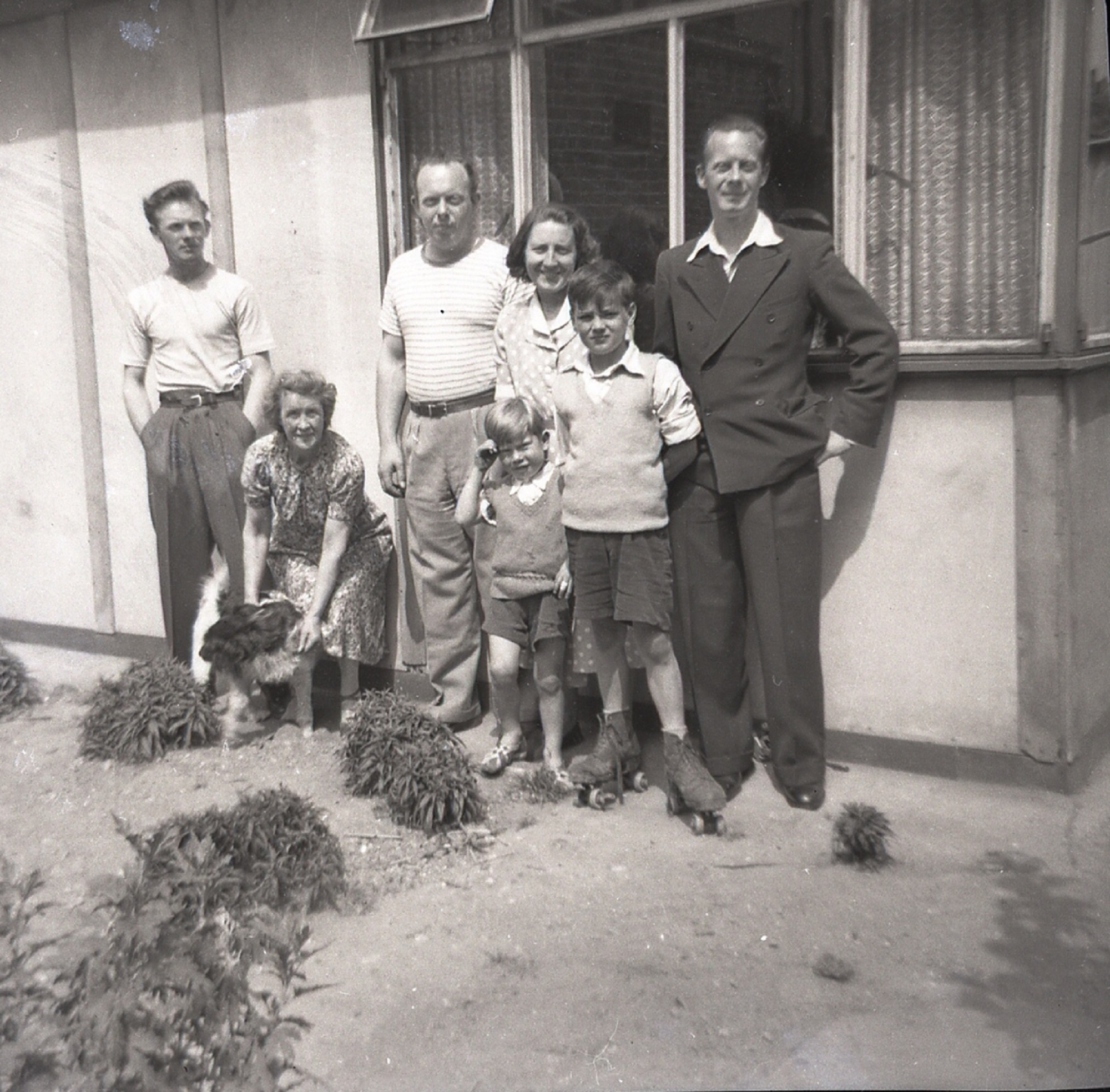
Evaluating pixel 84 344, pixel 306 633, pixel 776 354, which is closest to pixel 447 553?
pixel 306 633

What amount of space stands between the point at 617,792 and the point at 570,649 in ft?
1.94

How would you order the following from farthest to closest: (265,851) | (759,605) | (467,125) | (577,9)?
(467,125) < (577,9) < (759,605) < (265,851)

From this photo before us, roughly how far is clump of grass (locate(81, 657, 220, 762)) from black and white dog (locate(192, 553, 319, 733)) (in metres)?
0.13

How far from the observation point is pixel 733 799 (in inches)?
195

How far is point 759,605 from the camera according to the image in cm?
484

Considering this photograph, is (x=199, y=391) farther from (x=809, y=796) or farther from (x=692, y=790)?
(x=809, y=796)

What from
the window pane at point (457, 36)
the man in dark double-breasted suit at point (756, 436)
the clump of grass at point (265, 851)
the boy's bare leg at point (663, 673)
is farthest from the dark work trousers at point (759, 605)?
the window pane at point (457, 36)

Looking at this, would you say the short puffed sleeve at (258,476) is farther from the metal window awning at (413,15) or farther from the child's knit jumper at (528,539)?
the metal window awning at (413,15)

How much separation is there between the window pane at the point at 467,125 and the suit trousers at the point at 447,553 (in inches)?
37.0

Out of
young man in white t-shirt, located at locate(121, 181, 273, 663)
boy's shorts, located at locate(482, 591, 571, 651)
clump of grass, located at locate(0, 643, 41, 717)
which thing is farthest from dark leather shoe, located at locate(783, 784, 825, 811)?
clump of grass, located at locate(0, 643, 41, 717)

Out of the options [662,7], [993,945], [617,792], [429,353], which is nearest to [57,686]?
[429,353]

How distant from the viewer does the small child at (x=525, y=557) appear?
481 cm

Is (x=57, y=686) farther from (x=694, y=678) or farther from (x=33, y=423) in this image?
(x=694, y=678)

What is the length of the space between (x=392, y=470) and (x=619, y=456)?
1.46 m
